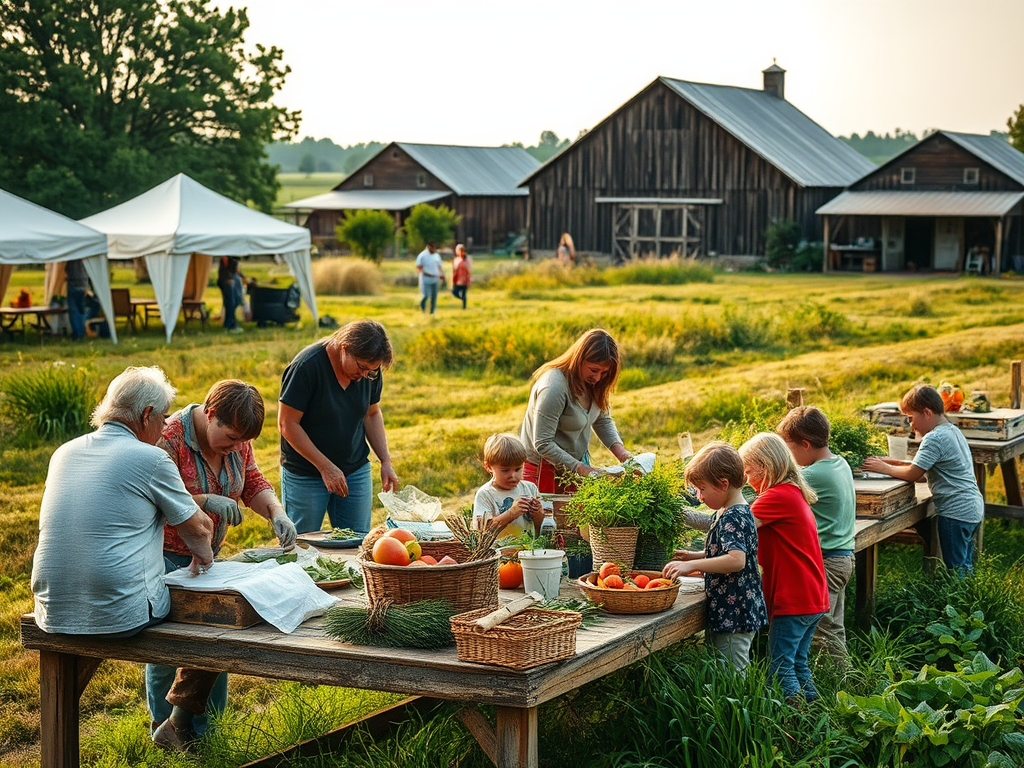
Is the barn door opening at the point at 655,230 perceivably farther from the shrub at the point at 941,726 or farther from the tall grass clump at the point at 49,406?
the shrub at the point at 941,726

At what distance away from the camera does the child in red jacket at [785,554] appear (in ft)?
16.6

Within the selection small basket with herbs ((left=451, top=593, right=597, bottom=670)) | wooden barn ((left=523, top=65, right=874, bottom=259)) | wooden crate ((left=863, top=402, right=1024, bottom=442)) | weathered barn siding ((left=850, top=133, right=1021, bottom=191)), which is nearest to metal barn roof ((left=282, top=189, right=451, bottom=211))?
wooden barn ((left=523, top=65, right=874, bottom=259))

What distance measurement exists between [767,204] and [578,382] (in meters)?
35.2

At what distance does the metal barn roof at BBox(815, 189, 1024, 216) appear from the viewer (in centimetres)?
3497

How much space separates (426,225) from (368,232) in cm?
452

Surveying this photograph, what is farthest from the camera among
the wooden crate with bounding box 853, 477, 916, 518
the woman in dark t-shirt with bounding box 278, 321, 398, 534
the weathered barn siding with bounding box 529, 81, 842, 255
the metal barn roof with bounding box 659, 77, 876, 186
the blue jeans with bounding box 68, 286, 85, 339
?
the metal barn roof with bounding box 659, 77, 876, 186

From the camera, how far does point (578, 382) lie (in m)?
6.32

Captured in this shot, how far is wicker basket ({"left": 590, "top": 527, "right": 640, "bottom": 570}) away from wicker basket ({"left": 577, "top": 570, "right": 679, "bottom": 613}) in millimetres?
311

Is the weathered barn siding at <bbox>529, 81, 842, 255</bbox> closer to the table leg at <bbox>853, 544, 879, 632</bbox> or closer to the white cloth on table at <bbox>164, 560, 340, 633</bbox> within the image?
the table leg at <bbox>853, 544, 879, 632</bbox>

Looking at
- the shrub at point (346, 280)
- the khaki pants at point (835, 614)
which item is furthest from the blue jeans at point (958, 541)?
the shrub at point (346, 280)

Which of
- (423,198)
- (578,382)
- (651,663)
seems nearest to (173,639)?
(651,663)

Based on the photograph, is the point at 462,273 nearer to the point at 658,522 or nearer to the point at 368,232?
the point at 368,232

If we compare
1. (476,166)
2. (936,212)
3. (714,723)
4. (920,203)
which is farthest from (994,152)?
(714,723)

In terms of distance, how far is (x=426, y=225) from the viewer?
46.7m
